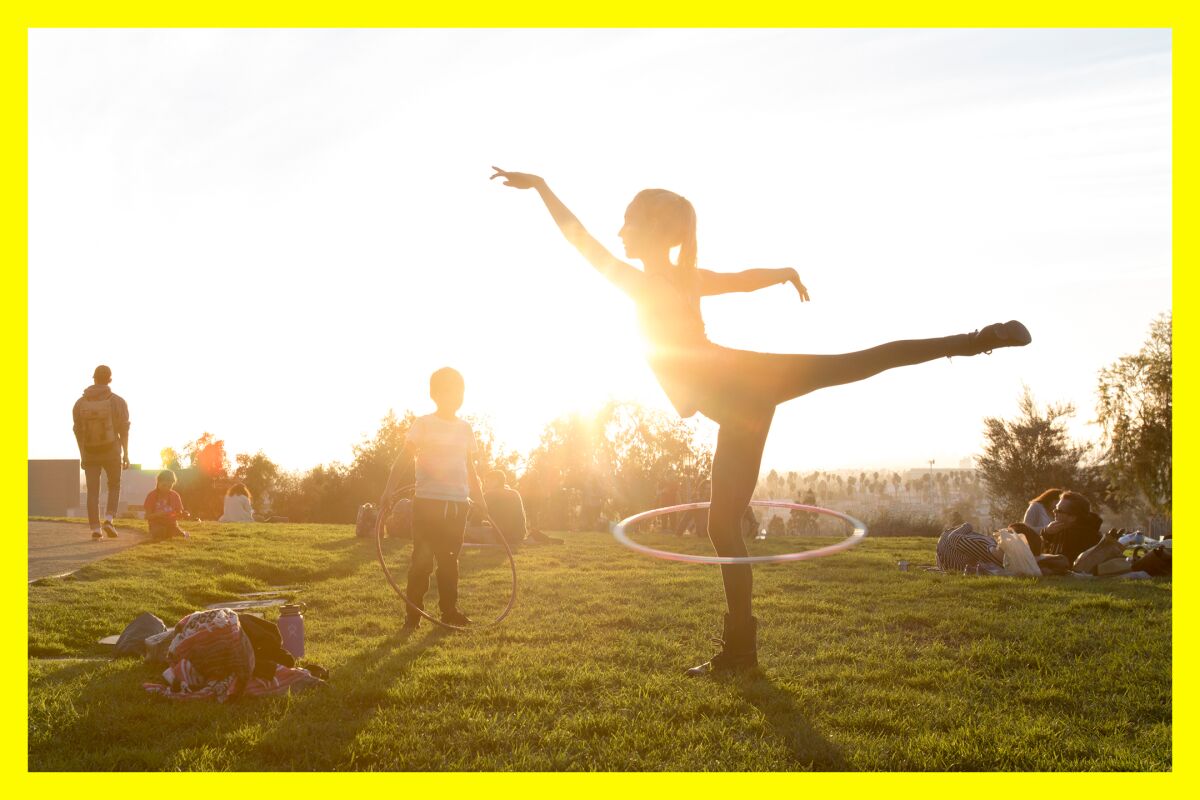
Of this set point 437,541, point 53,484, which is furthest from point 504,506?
point 53,484

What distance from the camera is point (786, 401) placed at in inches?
212

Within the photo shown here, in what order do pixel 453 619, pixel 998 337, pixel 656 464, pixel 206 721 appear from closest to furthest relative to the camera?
pixel 998 337
pixel 206 721
pixel 453 619
pixel 656 464

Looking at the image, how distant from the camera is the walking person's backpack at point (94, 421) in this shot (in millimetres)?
13945

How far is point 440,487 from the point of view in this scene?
8578 millimetres

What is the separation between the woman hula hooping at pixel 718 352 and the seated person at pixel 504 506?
429 inches

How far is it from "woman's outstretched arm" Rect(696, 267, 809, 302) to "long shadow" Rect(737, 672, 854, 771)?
7.91ft

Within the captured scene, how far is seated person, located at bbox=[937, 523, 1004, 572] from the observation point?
13.1 m

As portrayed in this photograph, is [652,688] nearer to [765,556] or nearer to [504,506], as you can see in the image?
[765,556]

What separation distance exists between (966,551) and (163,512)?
41.8ft

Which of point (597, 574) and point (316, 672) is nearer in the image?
point (316, 672)

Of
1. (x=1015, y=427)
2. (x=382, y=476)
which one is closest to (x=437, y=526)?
(x=382, y=476)

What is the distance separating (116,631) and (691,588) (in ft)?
20.1

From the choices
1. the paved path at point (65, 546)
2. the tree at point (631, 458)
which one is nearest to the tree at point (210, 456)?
the tree at point (631, 458)

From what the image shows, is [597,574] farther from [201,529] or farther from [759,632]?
[201,529]
